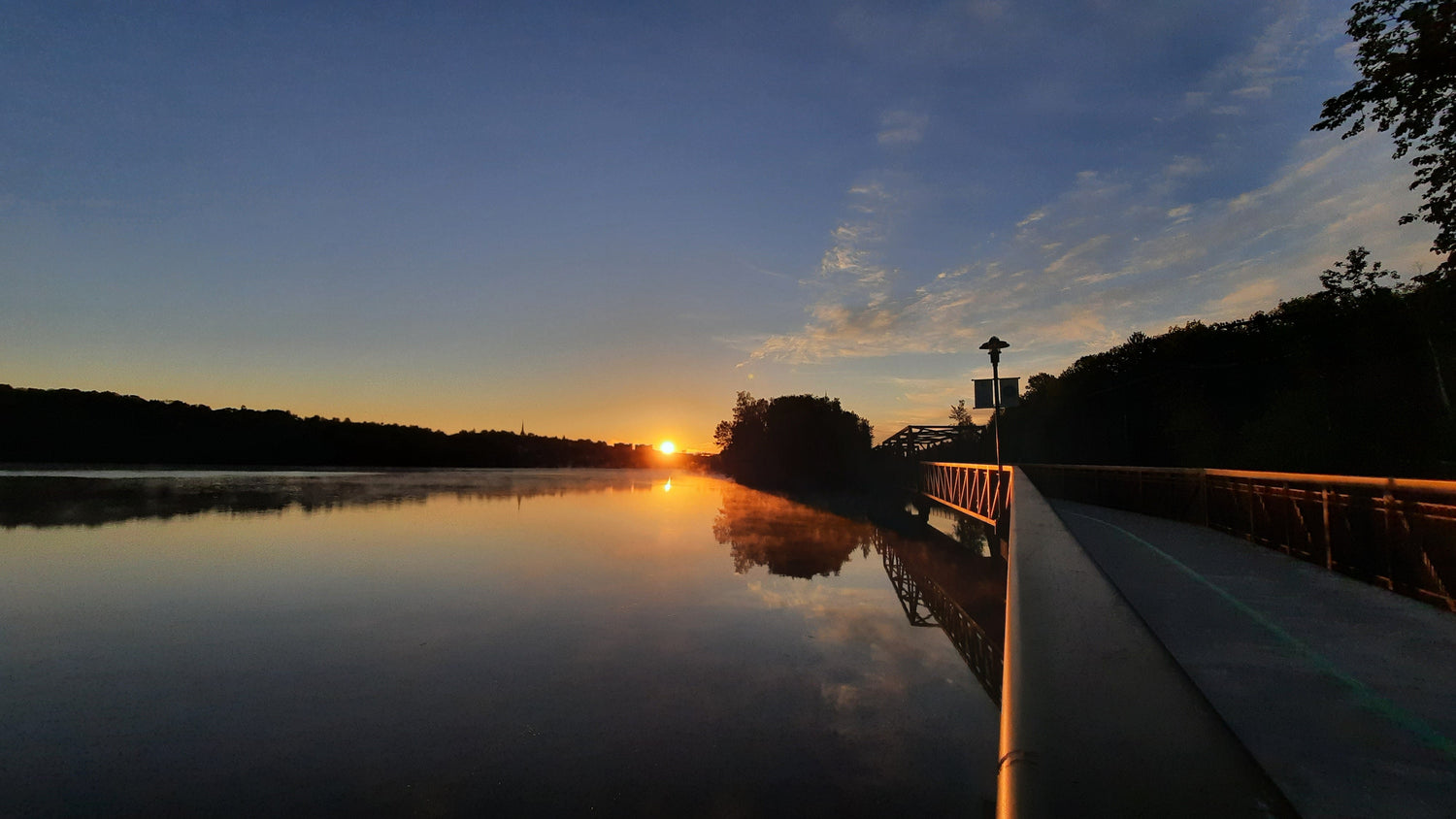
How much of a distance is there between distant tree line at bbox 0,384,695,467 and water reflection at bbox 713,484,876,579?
415ft

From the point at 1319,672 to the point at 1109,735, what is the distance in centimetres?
486

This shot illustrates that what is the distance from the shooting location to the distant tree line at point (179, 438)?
100m

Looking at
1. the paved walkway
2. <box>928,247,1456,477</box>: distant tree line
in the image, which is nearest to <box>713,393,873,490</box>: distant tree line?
<box>928,247,1456,477</box>: distant tree line

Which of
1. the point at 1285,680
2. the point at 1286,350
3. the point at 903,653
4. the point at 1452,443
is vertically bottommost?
the point at 903,653

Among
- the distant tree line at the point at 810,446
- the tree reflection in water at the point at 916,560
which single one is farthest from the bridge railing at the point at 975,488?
the distant tree line at the point at 810,446

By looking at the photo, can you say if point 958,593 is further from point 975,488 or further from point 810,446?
Answer: point 810,446

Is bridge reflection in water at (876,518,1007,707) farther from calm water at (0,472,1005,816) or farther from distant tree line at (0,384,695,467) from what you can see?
distant tree line at (0,384,695,467)

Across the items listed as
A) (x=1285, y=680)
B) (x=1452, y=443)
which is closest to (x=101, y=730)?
(x=1285, y=680)

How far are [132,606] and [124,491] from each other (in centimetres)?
4474

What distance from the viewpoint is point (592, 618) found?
12.1 meters

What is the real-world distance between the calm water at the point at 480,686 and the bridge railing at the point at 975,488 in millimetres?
2907

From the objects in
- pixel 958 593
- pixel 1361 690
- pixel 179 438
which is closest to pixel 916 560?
pixel 958 593

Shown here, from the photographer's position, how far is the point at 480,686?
8461mm

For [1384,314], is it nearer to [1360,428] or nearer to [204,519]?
[1360,428]
